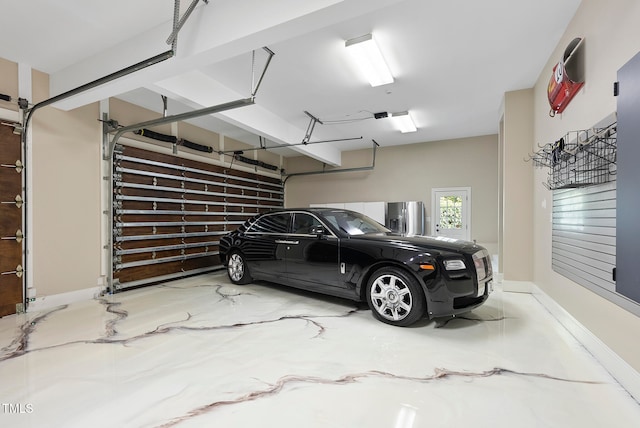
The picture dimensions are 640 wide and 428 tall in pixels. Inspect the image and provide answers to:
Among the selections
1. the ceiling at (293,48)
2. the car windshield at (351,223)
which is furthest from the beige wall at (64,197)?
the car windshield at (351,223)

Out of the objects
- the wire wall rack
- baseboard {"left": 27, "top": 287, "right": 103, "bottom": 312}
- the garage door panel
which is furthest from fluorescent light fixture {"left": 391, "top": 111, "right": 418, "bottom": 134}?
baseboard {"left": 27, "top": 287, "right": 103, "bottom": 312}

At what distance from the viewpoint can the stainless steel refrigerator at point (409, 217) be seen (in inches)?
303

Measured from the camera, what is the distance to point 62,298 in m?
4.11

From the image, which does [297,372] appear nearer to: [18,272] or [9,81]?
[18,272]

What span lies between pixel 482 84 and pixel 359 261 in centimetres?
344

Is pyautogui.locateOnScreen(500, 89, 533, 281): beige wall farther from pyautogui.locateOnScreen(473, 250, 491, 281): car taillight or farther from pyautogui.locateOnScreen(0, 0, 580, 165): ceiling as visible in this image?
pyautogui.locateOnScreen(473, 250, 491, 281): car taillight

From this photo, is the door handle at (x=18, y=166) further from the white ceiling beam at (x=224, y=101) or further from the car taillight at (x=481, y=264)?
the car taillight at (x=481, y=264)

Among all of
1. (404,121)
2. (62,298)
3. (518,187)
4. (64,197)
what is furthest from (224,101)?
(518,187)

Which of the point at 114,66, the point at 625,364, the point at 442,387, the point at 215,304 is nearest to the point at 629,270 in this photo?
the point at 625,364

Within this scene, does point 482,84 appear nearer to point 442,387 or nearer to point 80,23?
point 442,387

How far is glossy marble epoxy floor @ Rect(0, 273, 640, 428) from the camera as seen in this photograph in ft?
5.80

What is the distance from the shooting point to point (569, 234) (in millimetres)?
3107

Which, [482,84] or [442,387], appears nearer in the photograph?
[442,387]

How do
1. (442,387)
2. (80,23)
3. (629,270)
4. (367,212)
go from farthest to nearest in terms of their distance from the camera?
(367,212), (80,23), (442,387), (629,270)
